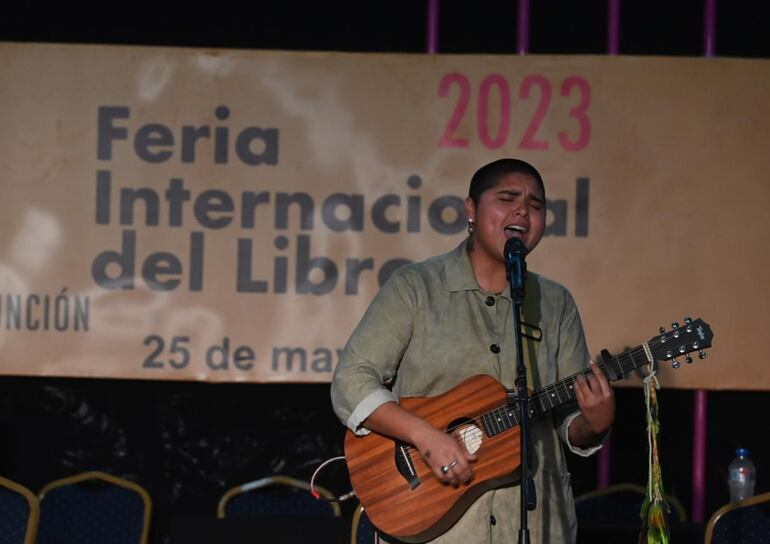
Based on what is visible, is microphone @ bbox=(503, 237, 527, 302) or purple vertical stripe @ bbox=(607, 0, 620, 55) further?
purple vertical stripe @ bbox=(607, 0, 620, 55)

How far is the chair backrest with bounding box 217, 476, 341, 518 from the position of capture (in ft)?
17.8

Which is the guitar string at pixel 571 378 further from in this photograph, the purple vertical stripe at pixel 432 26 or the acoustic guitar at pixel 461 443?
the purple vertical stripe at pixel 432 26

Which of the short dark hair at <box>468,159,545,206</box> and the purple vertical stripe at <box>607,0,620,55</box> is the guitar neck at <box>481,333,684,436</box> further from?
the purple vertical stripe at <box>607,0,620,55</box>

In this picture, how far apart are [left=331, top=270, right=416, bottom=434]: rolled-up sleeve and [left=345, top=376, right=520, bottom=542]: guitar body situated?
4.5 inches

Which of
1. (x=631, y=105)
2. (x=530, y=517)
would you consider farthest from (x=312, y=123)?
(x=530, y=517)

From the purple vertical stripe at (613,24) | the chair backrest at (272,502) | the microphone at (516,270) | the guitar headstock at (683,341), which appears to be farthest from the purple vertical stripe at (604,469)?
the microphone at (516,270)

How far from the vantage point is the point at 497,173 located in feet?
11.2

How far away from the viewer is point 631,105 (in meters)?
5.27

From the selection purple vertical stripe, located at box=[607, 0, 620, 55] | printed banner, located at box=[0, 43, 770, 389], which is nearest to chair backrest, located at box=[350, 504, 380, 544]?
printed banner, located at box=[0, 43, 770, 389]

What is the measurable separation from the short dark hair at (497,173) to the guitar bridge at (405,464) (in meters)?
0.73

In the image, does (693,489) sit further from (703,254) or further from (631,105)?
(631,105)

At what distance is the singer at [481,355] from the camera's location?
3.28 meters

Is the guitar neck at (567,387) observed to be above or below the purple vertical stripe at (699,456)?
above

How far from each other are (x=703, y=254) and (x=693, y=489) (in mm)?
1227
